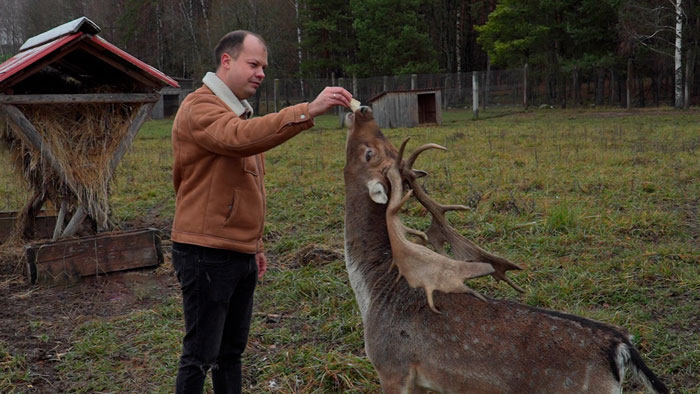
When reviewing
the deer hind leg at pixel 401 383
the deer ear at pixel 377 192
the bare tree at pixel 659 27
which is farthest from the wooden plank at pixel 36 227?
the bare tree at pixel 659 27

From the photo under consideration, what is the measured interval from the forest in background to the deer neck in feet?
92.4

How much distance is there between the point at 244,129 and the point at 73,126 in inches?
192

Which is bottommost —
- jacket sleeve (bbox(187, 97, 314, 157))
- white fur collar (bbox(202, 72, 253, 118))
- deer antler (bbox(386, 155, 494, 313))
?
deer antler (bbox(386, 155, 494, 313))

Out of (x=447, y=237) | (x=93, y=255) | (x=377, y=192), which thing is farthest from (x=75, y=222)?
(x=447, y=237)

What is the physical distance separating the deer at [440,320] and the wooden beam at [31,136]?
14.5 ft

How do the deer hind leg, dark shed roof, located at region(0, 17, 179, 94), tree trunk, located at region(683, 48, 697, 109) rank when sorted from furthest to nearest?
tree trunk, located at region(683, 48, 697, 109) → dark shed roof, located at region(0, 17, 179, 94) → the deer hind leg

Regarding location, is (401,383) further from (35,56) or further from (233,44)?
(35,56)

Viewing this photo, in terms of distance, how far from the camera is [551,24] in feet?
121

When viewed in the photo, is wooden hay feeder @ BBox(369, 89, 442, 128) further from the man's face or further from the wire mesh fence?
the man's face

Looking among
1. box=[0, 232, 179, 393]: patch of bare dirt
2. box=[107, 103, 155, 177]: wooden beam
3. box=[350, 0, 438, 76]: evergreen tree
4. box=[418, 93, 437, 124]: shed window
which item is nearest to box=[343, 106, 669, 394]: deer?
box=[0, 232, 179, 393]: patch of bare dirt

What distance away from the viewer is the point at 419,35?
42469mm

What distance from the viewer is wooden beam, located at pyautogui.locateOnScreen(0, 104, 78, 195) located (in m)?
6.52

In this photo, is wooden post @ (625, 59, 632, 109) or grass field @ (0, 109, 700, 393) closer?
grass field @ (0, 109, 700, 393)

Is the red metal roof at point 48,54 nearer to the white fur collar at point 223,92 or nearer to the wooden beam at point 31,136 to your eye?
the wooden beam at point 31,136
